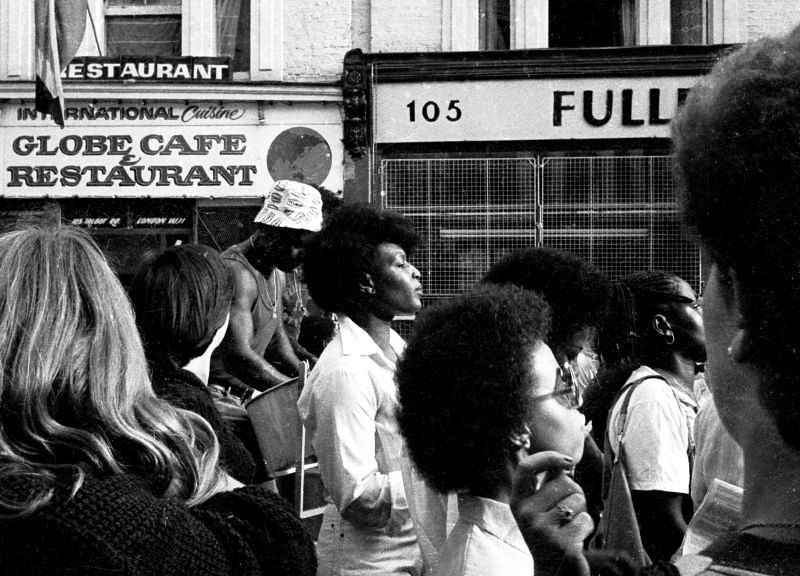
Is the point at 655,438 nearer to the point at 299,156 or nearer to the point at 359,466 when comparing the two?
the point at 359,466

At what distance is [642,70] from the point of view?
1295cm

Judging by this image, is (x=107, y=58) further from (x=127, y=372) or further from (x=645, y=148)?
(x=127, y=372)

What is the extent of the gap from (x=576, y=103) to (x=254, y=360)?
914 cm

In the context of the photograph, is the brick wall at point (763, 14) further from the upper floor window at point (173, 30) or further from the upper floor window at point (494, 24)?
the upper floor window at point (173, 30)

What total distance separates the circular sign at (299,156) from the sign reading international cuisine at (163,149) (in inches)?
0.5

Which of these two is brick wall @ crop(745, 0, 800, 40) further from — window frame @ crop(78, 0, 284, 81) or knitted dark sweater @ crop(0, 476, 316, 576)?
knitted dark sweater @ crop(0, 476, 316, 576)

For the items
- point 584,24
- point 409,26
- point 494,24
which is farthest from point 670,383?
point 584,24

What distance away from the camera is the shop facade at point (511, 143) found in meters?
12.9

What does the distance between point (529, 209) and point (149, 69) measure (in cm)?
511

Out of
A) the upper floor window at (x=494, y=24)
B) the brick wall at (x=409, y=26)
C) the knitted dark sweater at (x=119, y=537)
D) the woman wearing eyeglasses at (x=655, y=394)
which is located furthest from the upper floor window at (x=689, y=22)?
the knitted dark sweater at (x=119, y=537)

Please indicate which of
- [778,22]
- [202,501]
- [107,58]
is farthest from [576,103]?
[202,501]

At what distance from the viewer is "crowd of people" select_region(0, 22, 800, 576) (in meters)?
1.00

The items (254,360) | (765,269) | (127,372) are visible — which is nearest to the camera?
(765,269)

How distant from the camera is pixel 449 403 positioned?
2223mm
